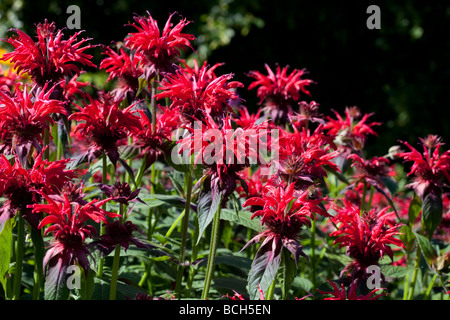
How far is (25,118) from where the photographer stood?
1271mm

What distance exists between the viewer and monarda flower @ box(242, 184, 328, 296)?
3.96 ft

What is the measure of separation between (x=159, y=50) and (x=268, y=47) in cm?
324

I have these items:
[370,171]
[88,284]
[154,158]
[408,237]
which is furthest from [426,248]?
[88,284]

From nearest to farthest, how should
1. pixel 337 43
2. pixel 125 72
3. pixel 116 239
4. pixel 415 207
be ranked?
pixel 116 239 → pixel 125 72 → pixel 415 207 → pixel 337 43

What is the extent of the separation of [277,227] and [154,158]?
0.44 meters

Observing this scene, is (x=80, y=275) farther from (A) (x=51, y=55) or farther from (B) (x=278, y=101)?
(B) (x=278, y=101)

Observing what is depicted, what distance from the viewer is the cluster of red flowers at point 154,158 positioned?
117 centimetres

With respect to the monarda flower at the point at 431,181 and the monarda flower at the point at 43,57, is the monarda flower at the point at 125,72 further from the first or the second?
the monarda flower at the point at 431,181

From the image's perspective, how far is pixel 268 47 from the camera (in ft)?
15.3

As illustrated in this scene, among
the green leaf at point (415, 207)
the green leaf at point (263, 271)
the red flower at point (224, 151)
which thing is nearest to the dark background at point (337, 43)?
the green leaf at point (415, 207)

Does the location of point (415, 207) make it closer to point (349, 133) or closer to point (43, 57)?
point (349, 133)

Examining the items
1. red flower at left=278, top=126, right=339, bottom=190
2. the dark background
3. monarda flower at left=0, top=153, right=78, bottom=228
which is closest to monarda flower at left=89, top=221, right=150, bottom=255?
monarda flower at left=0, top=153, right=78, bottom=228

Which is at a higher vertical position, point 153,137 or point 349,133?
point 349,133
